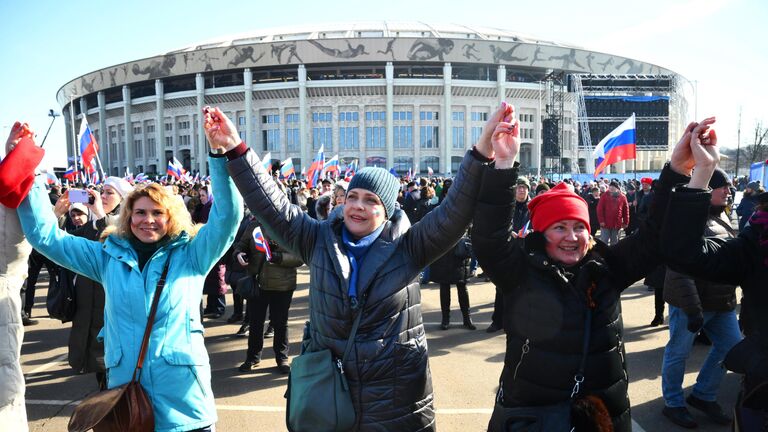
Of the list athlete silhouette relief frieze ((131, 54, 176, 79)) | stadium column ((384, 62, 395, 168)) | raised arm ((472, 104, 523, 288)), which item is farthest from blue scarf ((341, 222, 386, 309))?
athlete silhouette relief frieze ((131, 54, 176, 79))

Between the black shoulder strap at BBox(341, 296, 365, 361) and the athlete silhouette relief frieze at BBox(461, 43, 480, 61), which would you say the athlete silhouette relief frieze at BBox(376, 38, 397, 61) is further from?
the black shoulder strap at BBox(341, 296, 365, 361)

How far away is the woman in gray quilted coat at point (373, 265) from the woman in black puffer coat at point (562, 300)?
15 cm

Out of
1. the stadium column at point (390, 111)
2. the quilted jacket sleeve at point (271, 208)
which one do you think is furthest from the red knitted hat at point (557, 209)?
the stadium column at point (390, 111)

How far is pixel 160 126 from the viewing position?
61.8 m

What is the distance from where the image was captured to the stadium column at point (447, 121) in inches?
2181

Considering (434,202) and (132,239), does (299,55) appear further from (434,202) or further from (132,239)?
(132,239)

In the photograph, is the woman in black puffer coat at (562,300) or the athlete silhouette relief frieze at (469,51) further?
the athlete silhouette relief frieze at (469,51)

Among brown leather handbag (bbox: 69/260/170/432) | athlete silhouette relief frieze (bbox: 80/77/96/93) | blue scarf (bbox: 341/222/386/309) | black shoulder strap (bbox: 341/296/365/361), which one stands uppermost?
athlete silhouette relief frieze (bbox: 80/77/96/93)

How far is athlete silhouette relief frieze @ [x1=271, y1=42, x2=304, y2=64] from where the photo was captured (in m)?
55.6

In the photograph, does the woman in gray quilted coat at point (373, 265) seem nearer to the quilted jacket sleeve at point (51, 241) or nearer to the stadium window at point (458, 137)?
the quilted jacket sleeve at point (51, 241)

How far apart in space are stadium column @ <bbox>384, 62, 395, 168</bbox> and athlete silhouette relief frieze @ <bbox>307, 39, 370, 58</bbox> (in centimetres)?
330

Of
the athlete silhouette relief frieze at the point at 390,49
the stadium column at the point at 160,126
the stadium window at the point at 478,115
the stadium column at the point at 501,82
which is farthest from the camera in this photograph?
the stadium column at the point at 160,126

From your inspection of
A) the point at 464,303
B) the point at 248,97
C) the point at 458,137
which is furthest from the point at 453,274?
the point at 248,97

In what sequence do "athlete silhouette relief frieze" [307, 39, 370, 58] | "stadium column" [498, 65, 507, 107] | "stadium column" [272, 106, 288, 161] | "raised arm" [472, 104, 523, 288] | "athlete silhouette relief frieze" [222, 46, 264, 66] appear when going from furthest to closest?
1. "stadium column" [272, 106, 288, 161]
2. "athlete silhouette relief frieze" [222, 46, 264, 66]
3. "stadium column" [498, 65, 507, 107]
4. "athlete silhouette relief frieze" [307, 39, 370, 58]
5. "raised arm" [472, 104, 523, 288]
